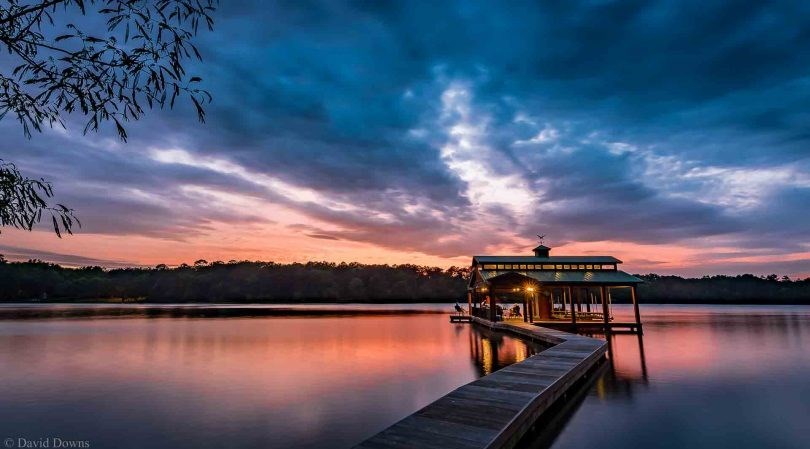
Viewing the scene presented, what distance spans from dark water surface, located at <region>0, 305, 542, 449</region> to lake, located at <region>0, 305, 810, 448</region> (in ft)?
0.24

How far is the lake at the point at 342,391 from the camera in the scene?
10.6m

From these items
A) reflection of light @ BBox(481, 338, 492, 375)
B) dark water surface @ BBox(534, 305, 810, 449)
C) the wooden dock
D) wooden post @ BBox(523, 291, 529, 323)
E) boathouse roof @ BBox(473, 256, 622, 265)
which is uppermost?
boathouse roof @ BBox(473, 256, 622, 265)

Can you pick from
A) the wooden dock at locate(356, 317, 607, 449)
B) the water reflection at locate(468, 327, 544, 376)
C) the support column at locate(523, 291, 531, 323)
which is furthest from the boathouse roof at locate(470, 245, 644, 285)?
the wooden dock at locate(356, 317, 607, 449)

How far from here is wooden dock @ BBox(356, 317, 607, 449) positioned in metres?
6.94

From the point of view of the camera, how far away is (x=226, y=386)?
53.4 ft

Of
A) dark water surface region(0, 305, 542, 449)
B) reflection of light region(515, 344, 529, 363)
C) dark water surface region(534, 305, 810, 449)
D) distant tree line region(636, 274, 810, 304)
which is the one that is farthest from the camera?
distant tree line region(636, 274, 810, 304)

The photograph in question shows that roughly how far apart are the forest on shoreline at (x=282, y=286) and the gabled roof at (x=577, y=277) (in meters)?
98.0

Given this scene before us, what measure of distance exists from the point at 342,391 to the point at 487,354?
10.6m

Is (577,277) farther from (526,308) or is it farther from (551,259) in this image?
(526,308)

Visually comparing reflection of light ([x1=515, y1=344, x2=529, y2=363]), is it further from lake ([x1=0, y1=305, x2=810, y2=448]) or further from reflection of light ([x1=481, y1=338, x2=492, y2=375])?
reflection of light ([x1=481, y1=338, x2=492, y2=375])

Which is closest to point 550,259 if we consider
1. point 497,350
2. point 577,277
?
point 577,277

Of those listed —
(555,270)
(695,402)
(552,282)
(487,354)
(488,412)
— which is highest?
(555,270)

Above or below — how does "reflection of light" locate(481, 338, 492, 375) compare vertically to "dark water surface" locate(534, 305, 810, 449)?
above

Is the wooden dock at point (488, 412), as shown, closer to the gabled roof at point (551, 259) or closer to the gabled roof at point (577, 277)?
the gabled roof at point (577, 277)
